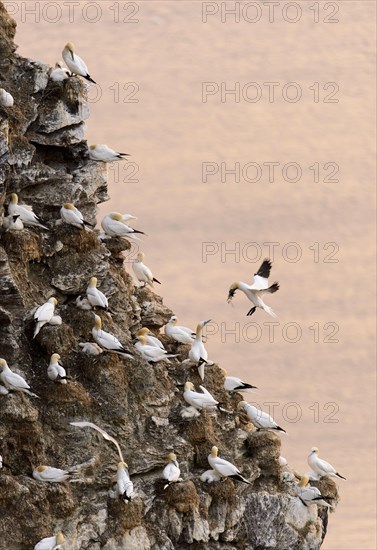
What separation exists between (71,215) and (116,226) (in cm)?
169

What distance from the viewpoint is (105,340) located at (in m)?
45.9

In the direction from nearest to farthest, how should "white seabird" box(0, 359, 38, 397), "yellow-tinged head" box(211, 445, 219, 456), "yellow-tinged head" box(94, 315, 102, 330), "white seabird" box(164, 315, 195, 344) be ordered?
"white seabird" box(0, 359, 38, 397)
"yellow-tinged head" box(94, 315, 102, 330)
"yellow-tinged head" box(211, 445, 219, 456)
"white seabird" box(164, 315, 195, 344)

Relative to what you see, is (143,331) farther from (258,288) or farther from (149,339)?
(258,288)

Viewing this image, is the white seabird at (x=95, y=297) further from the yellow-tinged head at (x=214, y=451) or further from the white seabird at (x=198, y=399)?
the yellow-tinged head at (x=214, y=451)

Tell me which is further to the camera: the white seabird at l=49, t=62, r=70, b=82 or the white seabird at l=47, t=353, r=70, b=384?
the white seabird at l=49, t=62, r=70, b=82

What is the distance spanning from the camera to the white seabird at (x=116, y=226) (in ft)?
159

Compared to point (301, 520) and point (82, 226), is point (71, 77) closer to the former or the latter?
point (82, 226)

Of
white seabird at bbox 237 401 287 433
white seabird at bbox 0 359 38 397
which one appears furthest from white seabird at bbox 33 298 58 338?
white seabird at bbox 237 401 287 433

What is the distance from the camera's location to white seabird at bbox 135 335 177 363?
4716 cm

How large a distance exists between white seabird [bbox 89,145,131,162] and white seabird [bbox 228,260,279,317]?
4399 millimetres

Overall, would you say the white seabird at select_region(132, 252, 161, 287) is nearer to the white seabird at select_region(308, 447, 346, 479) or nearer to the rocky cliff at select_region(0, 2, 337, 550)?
the rocky cliff at select_region(0, 2, 337, 550)

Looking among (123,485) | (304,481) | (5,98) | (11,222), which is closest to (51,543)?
(123,485)

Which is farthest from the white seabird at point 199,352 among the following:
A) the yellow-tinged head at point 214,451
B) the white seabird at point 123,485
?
the white seabird at point 123,485

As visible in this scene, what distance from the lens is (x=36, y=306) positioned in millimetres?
46625
